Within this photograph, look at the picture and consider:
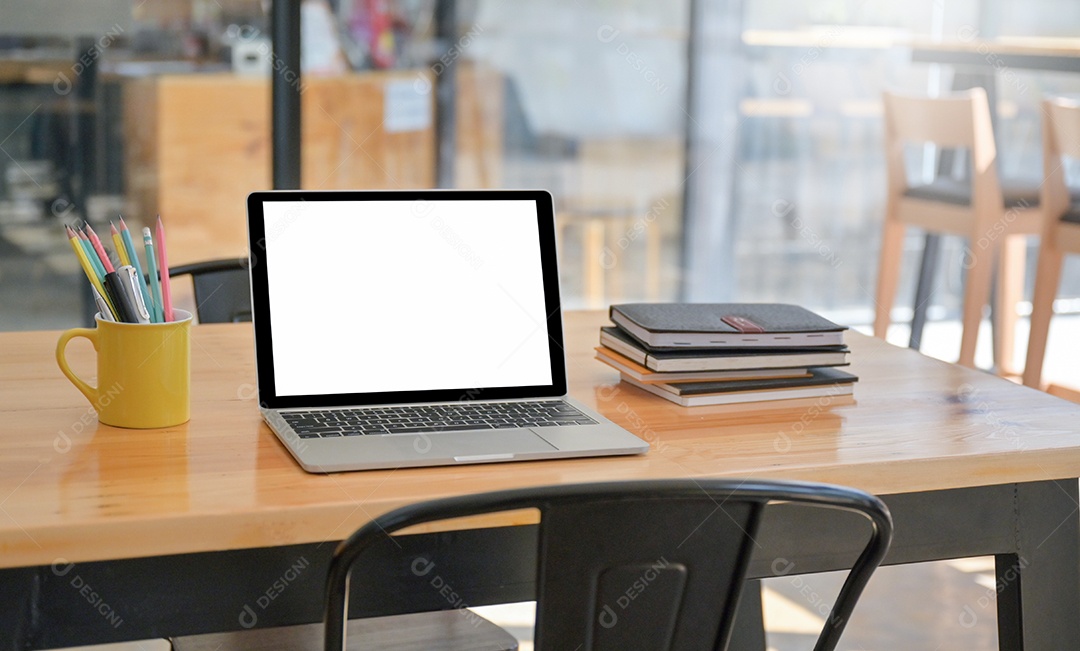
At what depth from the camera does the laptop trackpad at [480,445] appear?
3.50 ft

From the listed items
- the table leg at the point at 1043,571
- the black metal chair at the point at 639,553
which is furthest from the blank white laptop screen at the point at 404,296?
the table leg at the point at 1043,571

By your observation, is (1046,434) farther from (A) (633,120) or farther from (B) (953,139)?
(A) (633,120)

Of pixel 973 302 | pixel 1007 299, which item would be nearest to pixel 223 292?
pixel 973 302

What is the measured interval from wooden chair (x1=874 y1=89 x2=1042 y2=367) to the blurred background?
46cm

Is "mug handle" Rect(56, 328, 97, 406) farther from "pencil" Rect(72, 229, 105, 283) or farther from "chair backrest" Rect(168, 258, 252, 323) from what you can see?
"chair backrest" Rect(168, 258, 252, 323)

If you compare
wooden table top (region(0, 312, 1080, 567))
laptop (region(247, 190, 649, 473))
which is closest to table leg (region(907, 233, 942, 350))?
wooden table top (region(0, 312, 1080, 567))

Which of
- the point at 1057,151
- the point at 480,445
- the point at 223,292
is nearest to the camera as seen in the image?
the point at 480,445

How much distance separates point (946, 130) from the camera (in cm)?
353

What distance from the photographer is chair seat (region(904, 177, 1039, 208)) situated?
346 cm

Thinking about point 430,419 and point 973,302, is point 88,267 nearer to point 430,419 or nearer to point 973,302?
point 430,419

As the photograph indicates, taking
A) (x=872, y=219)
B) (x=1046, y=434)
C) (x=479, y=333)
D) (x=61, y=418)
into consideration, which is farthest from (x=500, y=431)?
(x=872, y=219)

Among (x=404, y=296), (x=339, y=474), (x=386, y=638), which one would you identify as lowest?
(x=386, y=638)

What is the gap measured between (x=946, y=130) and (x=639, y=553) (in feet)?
9.70

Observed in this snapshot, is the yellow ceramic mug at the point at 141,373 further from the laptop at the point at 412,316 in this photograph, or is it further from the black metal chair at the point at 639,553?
the black metal chair at the point at 639,553
